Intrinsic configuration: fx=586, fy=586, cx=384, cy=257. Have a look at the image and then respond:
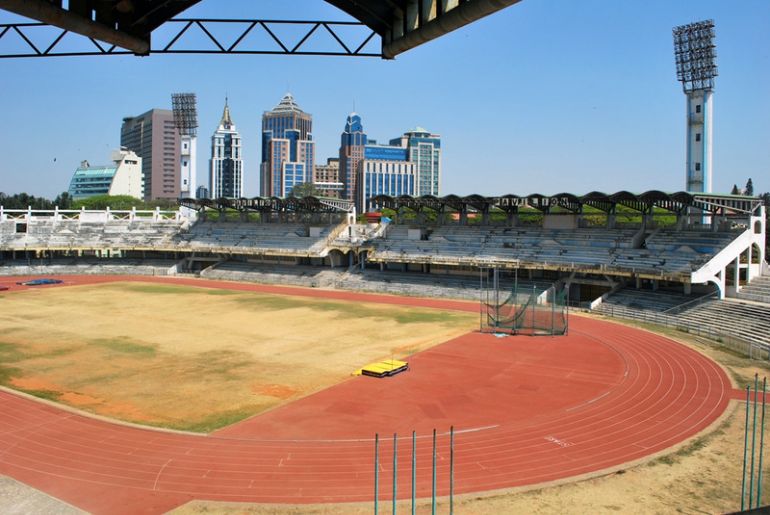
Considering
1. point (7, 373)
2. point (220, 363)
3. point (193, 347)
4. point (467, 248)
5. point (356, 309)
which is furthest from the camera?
point (467, 248)

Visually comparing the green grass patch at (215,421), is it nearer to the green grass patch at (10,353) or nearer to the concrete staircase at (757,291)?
the green grass patch at (10,353)

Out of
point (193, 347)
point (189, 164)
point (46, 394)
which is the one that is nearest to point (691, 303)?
point (193, 347)

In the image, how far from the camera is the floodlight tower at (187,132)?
3834 inches

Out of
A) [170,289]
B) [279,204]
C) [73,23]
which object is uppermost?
[279,204]

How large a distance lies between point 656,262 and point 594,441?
100ft

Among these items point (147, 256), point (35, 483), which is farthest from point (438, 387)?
point (147, 256)

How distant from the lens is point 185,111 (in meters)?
97.4

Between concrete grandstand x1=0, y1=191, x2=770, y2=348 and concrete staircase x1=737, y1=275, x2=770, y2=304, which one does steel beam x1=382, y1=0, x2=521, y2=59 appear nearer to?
concrete grandstand x1=0, y1=191, x2=770, y2=348

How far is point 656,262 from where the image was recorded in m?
45.9

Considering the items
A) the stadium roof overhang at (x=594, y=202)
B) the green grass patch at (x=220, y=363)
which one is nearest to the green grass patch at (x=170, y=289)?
the stadium roof overhang at (x=594, y=202)

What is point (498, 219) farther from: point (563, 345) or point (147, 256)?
point (147, 256)

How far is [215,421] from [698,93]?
60385 millimetres

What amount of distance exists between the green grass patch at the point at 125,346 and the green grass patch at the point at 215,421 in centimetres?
1173

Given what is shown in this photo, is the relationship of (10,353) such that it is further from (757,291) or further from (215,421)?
(757,291)
